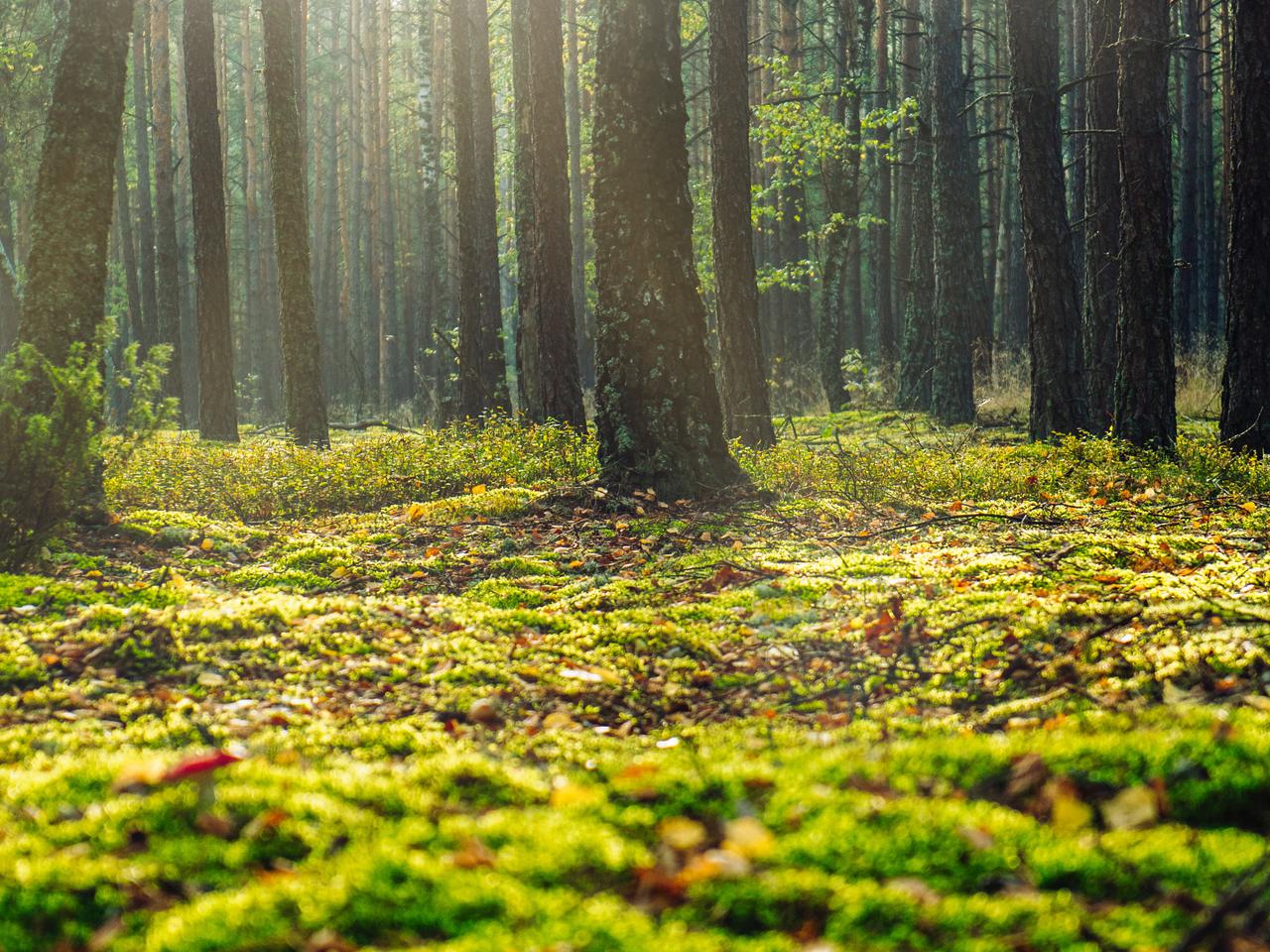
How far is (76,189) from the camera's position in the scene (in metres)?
6.40

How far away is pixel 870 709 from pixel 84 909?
238cm

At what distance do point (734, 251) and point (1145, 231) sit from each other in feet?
12.5

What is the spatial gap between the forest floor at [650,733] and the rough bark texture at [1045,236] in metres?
3.88

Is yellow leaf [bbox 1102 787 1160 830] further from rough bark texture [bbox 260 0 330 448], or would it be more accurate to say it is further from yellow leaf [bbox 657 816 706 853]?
rough bark texture [bbox 260 0 330 448]

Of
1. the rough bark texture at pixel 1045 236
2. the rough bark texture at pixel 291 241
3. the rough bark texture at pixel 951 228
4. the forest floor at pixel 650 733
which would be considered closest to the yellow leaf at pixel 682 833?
the forest floor at pixel 650 733

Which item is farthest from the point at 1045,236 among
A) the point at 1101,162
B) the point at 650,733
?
the point at 650,733

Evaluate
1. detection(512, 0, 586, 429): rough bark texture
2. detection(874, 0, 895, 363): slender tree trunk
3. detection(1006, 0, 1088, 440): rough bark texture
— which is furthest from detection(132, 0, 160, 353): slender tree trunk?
detection(1006, 0, 1088, 440): rough bark texture

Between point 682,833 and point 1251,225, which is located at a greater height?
point 1251,225

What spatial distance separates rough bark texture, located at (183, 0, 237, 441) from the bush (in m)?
9.11

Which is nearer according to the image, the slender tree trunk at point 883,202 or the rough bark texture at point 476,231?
the rough bark texture at point 476,231

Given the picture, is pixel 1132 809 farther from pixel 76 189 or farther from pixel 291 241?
pixel 291 241

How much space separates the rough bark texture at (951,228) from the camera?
15242 millimetres

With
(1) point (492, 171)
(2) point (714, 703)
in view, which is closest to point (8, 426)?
(2) point (714, 703)

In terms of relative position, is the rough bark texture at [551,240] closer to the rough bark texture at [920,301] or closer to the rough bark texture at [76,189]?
the rough bark texture at [76,189]
